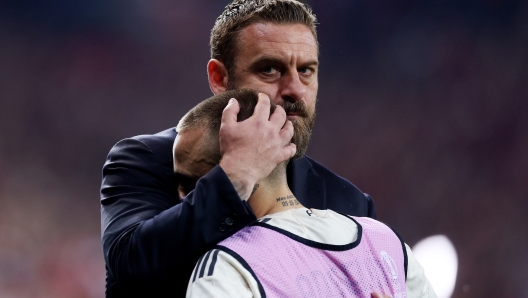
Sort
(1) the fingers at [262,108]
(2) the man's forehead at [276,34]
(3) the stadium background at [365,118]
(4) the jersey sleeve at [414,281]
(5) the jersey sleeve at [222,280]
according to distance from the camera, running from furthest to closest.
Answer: (3) the stadium background at [365,118], (2) the man's forehead at [276,34], (4) the jersey sleeve at [414,281], (1) the fingers at [262,108], (5) the jersey sleeve at [222,280]

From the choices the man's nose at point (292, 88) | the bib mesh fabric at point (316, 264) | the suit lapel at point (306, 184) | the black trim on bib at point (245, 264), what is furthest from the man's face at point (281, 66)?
the black trim on bib at point (245, 264)

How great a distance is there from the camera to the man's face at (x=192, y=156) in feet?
5.16

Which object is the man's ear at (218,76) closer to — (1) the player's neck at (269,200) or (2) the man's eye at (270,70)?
(2) the man's eye at (270,70)

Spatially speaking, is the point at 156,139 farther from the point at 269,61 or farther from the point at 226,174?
the point at 226,174

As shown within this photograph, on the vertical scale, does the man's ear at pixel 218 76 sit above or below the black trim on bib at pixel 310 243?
above

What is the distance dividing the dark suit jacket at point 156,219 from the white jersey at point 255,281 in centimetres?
10

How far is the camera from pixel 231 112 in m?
1.56

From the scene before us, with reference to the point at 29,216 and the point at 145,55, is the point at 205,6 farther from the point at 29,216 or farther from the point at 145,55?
the point at 29,216

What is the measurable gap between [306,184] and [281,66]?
420 millimetres

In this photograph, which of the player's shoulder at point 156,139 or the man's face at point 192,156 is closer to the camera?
the man's face at point 192,156

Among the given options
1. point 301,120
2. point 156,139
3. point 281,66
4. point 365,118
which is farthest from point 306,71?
point 365,118

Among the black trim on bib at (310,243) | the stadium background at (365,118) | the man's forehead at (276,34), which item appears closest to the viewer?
the black trim on bib at (310,243)

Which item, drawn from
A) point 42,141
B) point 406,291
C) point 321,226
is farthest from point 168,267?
point 42,141

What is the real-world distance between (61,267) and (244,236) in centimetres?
377
